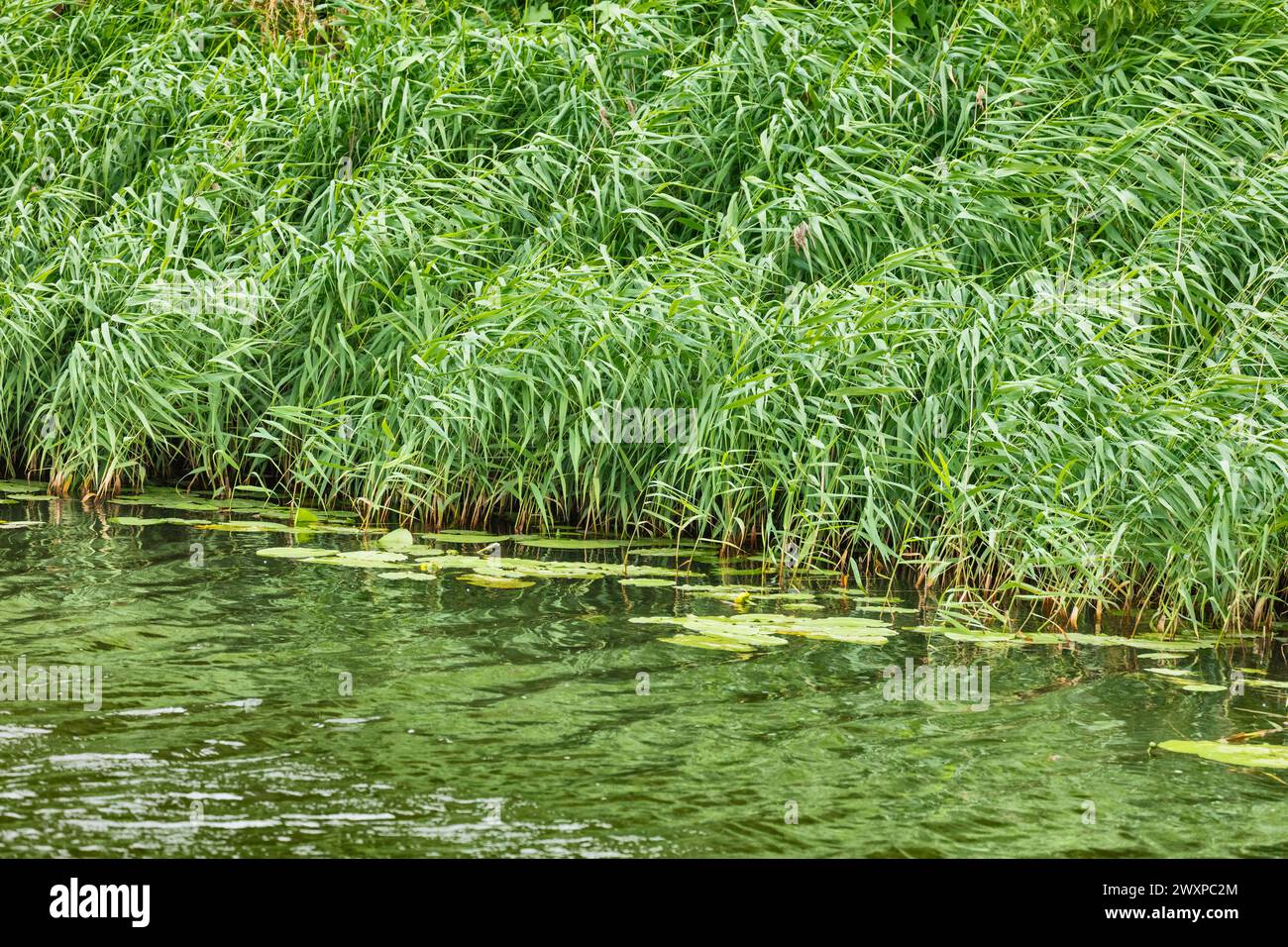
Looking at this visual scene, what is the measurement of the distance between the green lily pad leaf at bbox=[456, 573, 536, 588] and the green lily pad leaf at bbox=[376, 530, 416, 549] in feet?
1.61

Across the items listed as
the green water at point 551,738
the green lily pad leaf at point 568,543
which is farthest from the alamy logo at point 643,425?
the green water at point 551,738

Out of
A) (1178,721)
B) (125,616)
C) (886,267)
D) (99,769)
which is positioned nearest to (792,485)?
(886,267)

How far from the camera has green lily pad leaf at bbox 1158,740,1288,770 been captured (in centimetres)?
381

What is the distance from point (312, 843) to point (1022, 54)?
600cm

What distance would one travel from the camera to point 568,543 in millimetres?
6219

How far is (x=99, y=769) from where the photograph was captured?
11.5ft

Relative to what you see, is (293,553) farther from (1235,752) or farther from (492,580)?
(1235,752)

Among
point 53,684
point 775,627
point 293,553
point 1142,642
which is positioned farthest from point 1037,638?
point 53,684

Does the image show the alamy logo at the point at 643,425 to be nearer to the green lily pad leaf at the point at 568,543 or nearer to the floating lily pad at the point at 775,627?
the green lily pad leaf at the point at 568,543

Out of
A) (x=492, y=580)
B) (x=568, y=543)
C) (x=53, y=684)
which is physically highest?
(x=568, y=543)

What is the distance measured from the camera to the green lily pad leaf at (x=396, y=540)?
6008 millimetres

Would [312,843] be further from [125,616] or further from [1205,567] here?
[1205,567]
